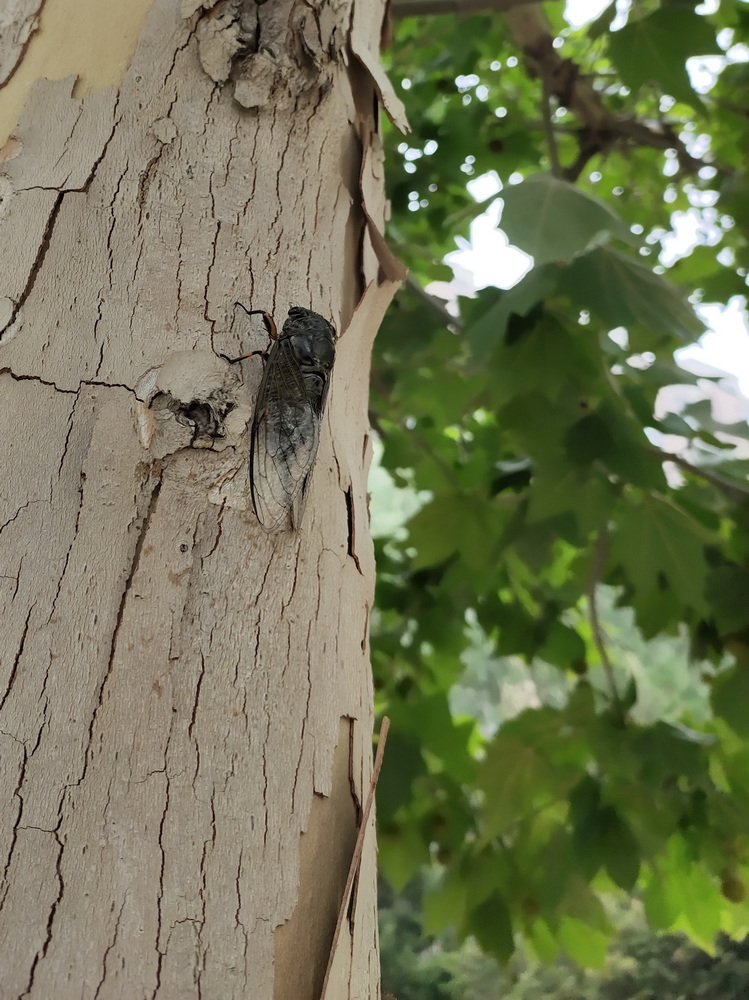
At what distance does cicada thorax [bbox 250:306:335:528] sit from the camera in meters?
0.38

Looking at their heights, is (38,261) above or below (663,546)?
below

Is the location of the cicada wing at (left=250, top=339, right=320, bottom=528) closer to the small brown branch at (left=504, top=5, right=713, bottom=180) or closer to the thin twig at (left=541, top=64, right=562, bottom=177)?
the thin twig at (left=541, top=64, right=562, bottom=177)

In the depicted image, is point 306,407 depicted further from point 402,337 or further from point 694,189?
point 694,189

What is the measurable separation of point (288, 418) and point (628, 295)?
593 mm

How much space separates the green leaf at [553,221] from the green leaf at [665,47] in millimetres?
271

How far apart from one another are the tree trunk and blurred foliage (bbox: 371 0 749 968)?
378mm

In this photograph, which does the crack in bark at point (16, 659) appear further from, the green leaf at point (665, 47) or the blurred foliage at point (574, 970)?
the blurred foliage at point (574, 970)

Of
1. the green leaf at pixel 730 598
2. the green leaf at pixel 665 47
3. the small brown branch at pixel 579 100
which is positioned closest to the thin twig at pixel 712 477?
the green leaf at pixel 730 598

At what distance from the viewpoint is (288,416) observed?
399 mm

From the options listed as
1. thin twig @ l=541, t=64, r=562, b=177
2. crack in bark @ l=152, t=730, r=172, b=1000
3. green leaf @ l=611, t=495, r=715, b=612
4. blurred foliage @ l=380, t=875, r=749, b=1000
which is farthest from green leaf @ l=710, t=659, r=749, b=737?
crack in bark @ l=152, t=730, r=172, b=1000

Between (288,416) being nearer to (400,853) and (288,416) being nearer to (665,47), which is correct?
(665,47)

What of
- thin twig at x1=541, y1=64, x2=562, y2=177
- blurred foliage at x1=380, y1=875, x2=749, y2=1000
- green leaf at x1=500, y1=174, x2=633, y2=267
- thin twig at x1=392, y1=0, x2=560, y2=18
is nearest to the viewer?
green leaf at x1=500, y1=174, x2=633, y2=267

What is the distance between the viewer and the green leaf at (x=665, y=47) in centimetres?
96

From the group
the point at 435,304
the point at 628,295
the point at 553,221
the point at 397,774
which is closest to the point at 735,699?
the point at 397,774
